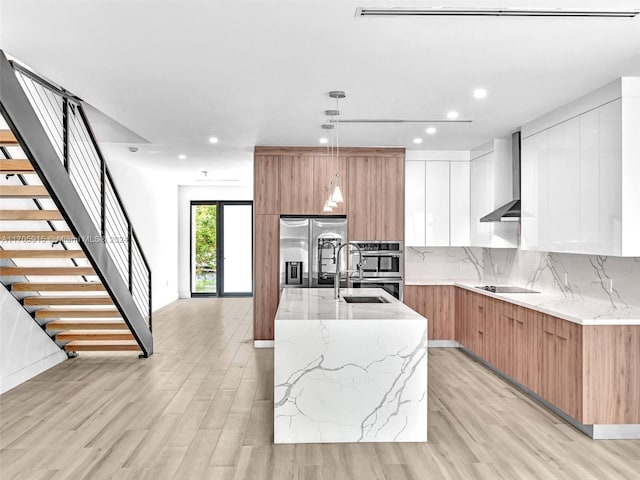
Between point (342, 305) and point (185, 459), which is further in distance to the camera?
point (342, 305)

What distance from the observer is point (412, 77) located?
374 cm

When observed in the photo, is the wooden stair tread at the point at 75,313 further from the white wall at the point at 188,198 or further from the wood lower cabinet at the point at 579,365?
the white wall at the point at 188,198

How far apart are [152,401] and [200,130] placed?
2.83 meters

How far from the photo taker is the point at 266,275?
663 centimetres

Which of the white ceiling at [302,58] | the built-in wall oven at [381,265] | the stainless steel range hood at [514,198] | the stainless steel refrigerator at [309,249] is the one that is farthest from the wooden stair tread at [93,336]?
the stainless steel range hood at [514,198]

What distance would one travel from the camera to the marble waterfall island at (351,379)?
355 centimetres

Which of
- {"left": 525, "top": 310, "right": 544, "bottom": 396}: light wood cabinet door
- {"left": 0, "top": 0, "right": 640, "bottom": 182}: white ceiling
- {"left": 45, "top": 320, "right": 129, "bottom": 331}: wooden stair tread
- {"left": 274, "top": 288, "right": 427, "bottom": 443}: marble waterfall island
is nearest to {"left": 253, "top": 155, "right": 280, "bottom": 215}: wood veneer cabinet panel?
{"left": 0, "top": 0, "right": 640, "bottom": 182}: white ceiling

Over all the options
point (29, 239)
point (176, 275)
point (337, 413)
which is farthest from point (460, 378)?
point (176, 275)

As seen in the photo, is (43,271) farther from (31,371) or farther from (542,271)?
(542,271)

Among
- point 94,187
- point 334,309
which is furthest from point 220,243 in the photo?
point 334,309

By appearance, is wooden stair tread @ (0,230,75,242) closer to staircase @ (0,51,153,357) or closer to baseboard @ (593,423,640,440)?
staircase @ (0,51,153,357)

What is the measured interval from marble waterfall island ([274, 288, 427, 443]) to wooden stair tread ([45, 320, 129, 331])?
2.75 m

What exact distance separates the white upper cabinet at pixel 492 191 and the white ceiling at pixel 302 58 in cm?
83

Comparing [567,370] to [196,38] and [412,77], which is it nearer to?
[412,77]
